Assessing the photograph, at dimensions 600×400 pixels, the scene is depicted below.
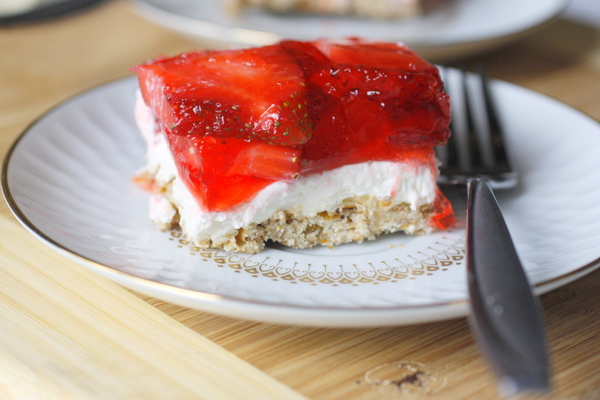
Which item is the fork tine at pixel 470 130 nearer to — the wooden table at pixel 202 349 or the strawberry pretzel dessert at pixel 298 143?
the strawberry pretzel dessert at pixel 298 143

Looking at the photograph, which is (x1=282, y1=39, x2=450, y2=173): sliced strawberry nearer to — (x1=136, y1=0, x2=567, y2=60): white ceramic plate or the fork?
the fork

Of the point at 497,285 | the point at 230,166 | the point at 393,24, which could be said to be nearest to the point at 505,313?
the point at 497,285

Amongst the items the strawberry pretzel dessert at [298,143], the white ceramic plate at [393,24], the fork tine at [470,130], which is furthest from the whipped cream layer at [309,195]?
the white ceramic plate at [393,24]

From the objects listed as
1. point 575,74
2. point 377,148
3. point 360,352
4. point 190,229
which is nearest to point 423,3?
point 575,74

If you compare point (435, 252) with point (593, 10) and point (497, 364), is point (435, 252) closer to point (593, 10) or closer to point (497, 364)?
point (497, 364)

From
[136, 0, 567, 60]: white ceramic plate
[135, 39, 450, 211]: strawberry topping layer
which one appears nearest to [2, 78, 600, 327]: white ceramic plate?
[135, 39, 450, 211]: strawberry topping layer
